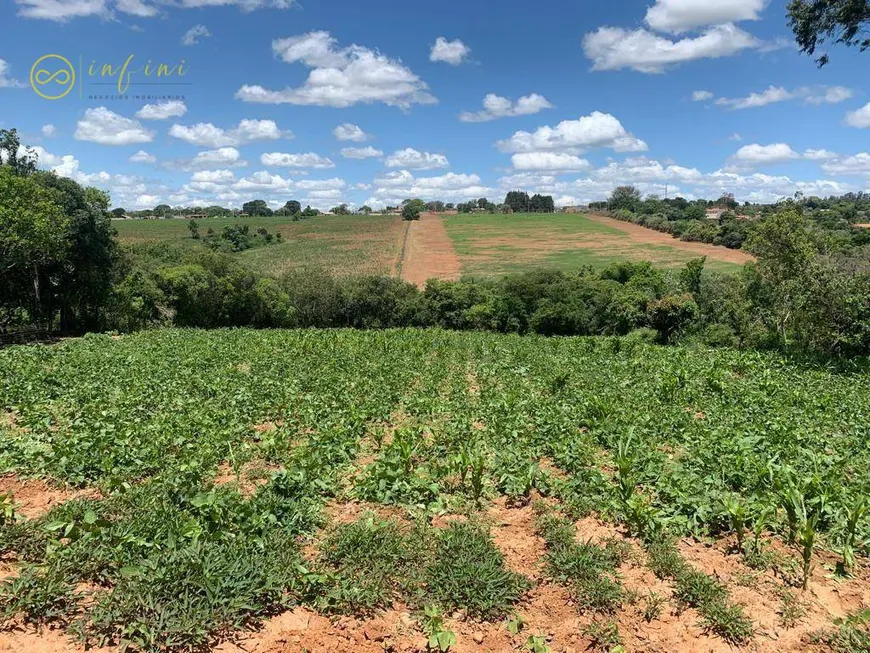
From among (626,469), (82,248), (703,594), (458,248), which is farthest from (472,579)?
(458,248)

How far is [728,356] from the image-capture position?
18.4m

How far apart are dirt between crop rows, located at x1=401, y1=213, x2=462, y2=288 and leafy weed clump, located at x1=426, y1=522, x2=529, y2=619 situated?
54457mm

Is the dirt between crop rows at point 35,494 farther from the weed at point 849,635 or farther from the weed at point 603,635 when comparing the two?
the weed at point 849,635

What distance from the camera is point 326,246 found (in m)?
99.6

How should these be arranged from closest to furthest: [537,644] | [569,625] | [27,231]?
[537,644]
[569,625]
[27,231]

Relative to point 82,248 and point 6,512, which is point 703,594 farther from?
point 82,248

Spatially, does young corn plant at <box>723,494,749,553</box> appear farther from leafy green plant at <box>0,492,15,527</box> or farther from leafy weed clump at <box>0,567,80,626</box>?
leafy green plant at <box>0,492,15,527</box>

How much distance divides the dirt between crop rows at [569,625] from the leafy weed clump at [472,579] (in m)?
0.14

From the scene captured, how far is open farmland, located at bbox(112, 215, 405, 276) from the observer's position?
2985 inches

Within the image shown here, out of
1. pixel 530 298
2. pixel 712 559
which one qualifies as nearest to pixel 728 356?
pixel 712 559

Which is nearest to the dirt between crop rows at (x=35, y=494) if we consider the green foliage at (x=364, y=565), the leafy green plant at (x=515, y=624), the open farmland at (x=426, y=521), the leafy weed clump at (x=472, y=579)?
the open farmland at (x=426, y=521)

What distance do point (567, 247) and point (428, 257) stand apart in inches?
1151

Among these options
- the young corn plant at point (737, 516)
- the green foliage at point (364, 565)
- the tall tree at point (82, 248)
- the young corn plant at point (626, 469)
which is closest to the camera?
the green foliage at point (364, 565)

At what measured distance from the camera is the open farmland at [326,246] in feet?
249
